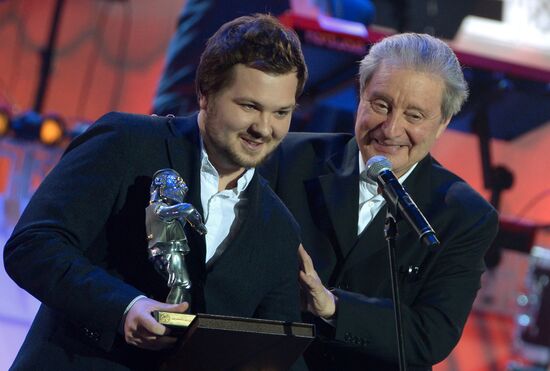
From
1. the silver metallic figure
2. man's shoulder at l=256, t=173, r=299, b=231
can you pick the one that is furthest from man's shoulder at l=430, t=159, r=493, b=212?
the silver metallic figure

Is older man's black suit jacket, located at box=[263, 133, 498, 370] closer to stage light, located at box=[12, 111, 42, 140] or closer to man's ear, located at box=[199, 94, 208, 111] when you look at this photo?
man's ear, located at box=[199, 94, 208, 111]

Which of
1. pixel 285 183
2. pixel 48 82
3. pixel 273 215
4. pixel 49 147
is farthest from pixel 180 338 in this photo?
pixel 48 82

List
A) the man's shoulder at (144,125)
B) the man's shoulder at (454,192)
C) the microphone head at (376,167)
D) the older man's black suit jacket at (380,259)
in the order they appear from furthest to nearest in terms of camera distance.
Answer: the man's shoulder at (454,192)
the older man's black suit jacket at (380,259)
the microphone head at (376,167)
the man's shoulder at (144,125)

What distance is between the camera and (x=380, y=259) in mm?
2762

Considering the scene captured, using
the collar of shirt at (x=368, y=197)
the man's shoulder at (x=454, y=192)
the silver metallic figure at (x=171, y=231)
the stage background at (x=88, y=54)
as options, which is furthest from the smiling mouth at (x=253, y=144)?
the stage background at (x=88, y=54)

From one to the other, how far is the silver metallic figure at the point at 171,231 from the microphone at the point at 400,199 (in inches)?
19.1

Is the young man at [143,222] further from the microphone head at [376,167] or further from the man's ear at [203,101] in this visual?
the microphone head at [376,167]

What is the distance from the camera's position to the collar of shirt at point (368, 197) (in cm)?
285

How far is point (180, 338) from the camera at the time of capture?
1898 mm

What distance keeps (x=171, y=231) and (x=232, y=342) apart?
244mm

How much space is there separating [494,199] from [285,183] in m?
3.01

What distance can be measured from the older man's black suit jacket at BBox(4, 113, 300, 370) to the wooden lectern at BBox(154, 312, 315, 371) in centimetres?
13

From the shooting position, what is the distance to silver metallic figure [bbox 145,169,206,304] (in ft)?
6.32

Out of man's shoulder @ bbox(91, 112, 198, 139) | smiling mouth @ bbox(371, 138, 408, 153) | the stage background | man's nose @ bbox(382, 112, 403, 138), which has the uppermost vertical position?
man's shoulder @ bbox(91, 112, 198, 139)
